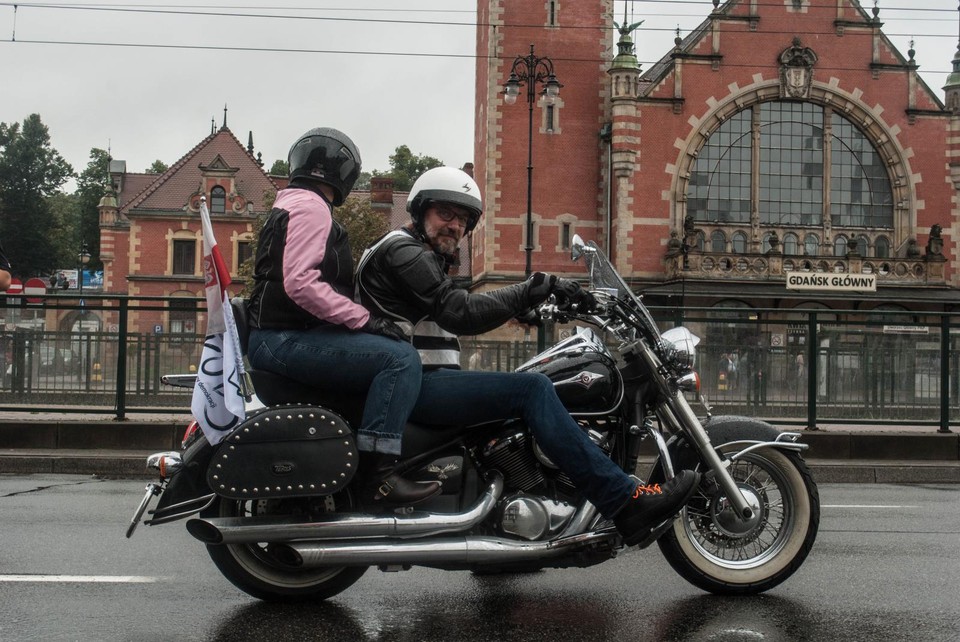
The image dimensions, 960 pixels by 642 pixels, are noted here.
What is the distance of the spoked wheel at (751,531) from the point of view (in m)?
4.88

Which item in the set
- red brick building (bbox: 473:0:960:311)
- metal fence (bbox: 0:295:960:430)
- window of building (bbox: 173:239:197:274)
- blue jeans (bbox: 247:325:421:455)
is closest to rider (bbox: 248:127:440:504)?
blue jeans (bbox: 247:325:421:455)

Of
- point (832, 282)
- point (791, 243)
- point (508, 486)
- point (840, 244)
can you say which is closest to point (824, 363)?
point (508, 486)

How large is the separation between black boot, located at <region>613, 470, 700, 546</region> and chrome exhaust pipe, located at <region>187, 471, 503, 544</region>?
0.56 meters

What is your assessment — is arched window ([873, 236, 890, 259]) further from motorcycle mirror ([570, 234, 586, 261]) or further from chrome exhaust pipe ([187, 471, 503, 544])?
chrome exhaust pipe ([187, 471, 503, 544])

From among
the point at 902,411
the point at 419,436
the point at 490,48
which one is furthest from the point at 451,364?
the point at 490,48

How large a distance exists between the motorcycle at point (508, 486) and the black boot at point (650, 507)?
79mm

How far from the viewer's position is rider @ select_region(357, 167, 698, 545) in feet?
14.5

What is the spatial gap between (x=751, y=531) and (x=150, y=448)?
808 cm

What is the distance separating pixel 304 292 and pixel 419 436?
2.47ft

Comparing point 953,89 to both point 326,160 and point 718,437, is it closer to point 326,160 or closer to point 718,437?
point 718,437

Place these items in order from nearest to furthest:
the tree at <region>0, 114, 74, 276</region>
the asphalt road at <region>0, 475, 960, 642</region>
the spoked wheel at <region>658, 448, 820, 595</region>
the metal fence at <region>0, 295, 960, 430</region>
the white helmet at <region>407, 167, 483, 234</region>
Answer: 1. the asphalt road at <region>0, 475, 960, 642</region>
2. the white helmet at <region>407, 167, 483, 234</region>
3. the spoked wheel at <region>658, 448, 820, 595</region>
4. the metal fence at <region>0, 295, 960, 430</region>
5. the tree at <region>0, 114, 74, 276</region>

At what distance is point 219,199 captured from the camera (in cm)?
6638

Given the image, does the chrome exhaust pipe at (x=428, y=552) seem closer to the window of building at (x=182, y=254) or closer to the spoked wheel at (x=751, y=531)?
the spoked wheel at (x=751, y=531)

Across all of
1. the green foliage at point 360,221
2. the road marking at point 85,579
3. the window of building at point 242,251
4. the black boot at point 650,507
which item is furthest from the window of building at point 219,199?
the black boot at point 650,507
